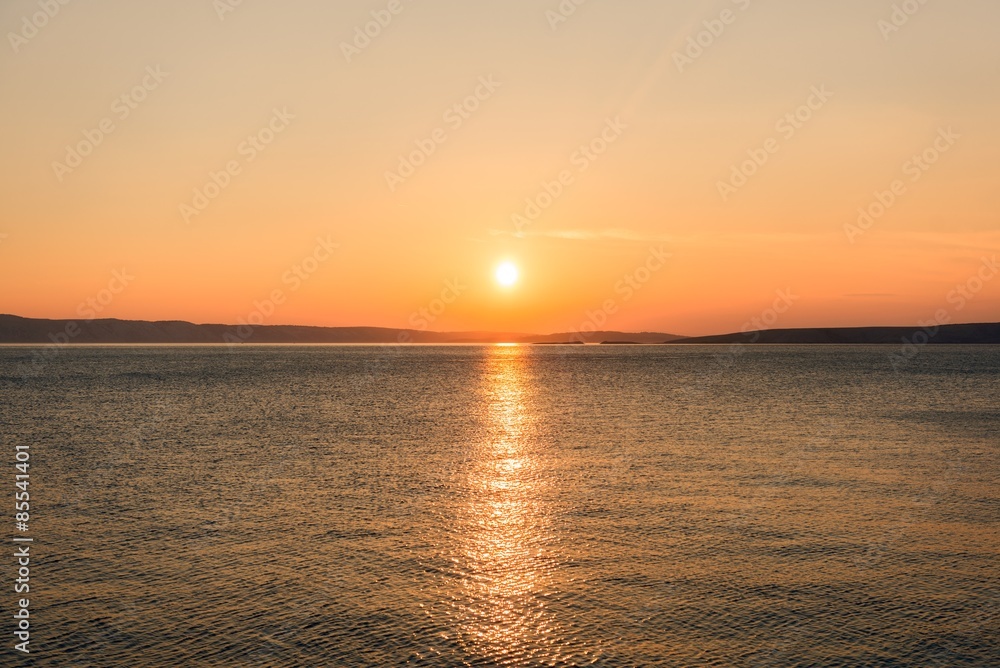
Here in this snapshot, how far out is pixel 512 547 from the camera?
1046 inches

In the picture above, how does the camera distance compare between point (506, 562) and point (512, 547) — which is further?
point (512, 547)

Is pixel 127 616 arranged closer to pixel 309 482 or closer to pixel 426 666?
pixel 426 666

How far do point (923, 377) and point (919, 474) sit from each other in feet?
354

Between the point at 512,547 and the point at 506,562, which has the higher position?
the point at 512,547

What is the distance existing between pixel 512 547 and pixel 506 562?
1.75m

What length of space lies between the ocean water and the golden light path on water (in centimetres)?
12

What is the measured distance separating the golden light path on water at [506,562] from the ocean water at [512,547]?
124mm

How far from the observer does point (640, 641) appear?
18438 mm

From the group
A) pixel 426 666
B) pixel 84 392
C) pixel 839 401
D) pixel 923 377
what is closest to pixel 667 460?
pixel 426 666

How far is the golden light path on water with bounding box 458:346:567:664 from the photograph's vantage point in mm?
18469

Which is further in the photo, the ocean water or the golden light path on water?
the golden light path on water

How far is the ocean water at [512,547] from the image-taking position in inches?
723

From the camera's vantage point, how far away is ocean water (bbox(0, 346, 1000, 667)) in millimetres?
18359

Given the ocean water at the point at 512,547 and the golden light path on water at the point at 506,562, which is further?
the golden light path on water at the point at 506,562
